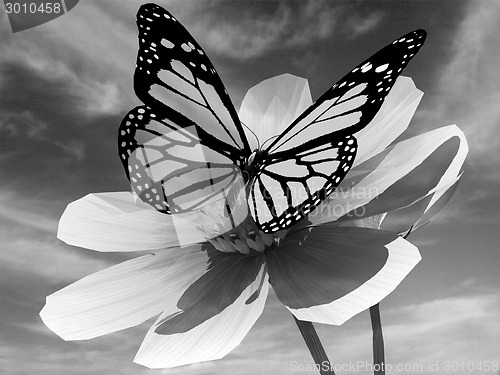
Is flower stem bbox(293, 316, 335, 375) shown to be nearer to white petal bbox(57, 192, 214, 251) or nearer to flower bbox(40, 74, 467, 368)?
flower bbox(40, 74, 467, 368)

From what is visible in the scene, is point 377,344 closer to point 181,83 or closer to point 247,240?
point 247,240

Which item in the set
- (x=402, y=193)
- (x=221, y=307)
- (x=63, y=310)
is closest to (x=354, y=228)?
(x=402, y=193)

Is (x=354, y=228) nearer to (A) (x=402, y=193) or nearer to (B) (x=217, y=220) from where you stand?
(A) (x=402, y=193)

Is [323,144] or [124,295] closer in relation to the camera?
[323,144]

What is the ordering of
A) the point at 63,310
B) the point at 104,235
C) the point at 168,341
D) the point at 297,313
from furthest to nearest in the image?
the point at 104,235 → the point at 63,310 → the point at 168,341 → the point at 297,313

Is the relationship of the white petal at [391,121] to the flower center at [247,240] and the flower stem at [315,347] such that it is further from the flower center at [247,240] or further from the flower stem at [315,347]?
the flower stem at [315,347]

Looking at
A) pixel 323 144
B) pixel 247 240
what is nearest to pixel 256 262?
pixel 247 240

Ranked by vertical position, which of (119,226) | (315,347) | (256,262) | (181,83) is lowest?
(315,347)
